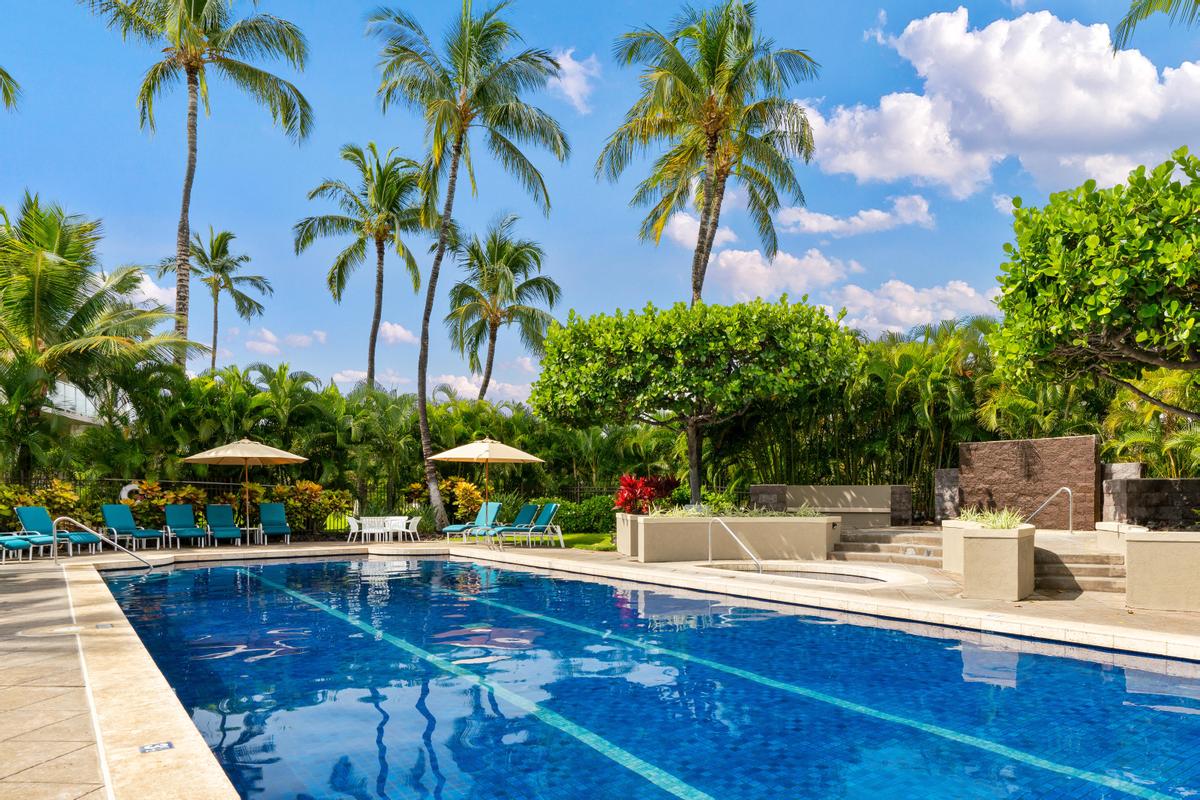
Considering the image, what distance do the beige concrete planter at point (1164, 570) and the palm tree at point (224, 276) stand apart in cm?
4179

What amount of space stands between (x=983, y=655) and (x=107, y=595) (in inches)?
378

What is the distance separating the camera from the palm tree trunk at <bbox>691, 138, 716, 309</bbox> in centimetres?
1944

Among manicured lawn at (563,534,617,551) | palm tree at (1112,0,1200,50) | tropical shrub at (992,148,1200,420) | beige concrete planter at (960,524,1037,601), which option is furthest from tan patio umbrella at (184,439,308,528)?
palm tree at (1112,0,1200,50)

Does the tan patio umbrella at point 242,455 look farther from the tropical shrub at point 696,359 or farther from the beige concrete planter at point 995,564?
the beige concrete planter at point 995,564

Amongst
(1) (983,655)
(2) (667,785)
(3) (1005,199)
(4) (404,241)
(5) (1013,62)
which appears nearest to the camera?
(2) (667,785)

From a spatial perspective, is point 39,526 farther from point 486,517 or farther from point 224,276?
point 224,276

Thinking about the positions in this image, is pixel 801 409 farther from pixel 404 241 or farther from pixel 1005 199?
pixel 404 241

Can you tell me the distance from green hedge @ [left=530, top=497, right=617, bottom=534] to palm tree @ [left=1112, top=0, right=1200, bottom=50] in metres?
13.9

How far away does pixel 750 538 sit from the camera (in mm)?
14156

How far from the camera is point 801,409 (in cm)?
1795

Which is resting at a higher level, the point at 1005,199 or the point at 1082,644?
the point at 1005,199

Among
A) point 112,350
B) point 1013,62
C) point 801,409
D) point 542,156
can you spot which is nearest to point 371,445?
point 112,350

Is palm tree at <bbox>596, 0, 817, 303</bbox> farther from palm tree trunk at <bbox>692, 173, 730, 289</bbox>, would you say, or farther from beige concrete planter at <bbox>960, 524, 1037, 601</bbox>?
beige concrete planter at <bbox>960, 524, 1037, 601</bbox>

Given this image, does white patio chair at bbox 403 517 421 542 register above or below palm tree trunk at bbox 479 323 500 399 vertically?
below
